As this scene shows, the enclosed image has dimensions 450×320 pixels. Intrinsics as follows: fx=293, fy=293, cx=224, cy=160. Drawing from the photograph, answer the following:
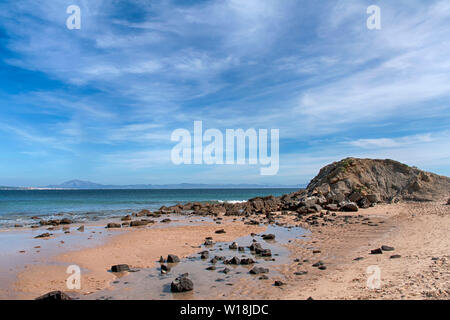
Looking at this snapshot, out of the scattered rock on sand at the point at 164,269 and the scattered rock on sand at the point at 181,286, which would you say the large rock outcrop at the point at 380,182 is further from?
the scattered rock on sand at the point at 181,286

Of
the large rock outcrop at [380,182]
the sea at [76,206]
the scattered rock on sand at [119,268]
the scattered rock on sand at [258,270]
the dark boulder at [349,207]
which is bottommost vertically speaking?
the sea at [76,206]

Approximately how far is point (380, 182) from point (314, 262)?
1126 inches

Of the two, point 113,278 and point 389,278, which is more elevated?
point 389,278

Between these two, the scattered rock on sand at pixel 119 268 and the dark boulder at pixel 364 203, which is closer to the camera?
the scattered rock on sand at pixel 119 268

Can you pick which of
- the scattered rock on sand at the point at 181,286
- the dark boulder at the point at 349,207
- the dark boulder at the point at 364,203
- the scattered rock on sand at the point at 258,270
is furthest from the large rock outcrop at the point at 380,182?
the scattered rock on sand at the point at 181,286

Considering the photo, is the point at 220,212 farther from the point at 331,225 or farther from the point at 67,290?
the point at 67,290

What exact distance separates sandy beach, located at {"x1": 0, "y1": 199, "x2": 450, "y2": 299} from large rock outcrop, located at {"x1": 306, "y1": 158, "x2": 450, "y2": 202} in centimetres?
1507

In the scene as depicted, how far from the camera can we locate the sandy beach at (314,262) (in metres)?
7.22

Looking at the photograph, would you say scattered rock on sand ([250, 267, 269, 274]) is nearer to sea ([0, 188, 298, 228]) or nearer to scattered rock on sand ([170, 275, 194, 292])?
scattered rock on sand ([170, 275, 194, 292])

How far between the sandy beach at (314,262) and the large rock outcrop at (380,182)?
1507 cm

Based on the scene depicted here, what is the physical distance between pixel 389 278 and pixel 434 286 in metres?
1.13
